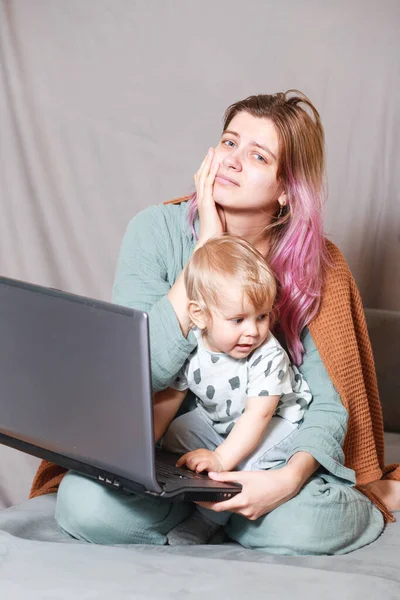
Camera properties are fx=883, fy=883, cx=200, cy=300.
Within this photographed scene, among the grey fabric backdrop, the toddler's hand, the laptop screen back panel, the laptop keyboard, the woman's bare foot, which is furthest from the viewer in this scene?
the grey fabric backdrop

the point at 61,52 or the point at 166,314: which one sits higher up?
the point at 61,52

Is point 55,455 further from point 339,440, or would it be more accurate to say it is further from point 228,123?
point 228,123

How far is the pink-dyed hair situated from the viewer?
6.06ft

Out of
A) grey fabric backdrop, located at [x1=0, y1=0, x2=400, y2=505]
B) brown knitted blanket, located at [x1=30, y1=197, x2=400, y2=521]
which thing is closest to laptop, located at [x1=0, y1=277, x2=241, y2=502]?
brown knitted blanket, located at [x1=30, y1=197, x2=400, y2=521]

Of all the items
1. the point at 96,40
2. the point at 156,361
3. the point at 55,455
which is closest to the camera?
the point at 55,455

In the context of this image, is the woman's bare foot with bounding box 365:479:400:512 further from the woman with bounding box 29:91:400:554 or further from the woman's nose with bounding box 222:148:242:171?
the woman's nose with bounding box 222:148:242:171

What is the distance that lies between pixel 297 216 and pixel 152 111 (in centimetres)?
116

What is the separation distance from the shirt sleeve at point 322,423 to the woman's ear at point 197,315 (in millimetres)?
311

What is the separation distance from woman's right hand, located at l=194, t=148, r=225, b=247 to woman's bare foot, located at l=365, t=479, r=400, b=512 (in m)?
0.67

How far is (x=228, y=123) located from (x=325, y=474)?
78 cm

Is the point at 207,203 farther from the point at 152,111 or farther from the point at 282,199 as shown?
the point at 152,111

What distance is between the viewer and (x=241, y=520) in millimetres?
1697

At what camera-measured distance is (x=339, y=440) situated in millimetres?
1774

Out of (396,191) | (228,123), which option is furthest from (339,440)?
(396,191)
